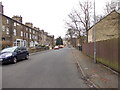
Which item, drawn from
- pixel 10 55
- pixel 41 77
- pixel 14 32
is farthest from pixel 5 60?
pixel 14 32

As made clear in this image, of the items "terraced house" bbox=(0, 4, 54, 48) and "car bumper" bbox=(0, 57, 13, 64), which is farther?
"terraced house" bbox=(0, 4, 54, 48)

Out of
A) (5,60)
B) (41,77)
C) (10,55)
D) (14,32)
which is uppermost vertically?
(14,32)

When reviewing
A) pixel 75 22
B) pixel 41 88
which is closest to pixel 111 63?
pixel 41 88

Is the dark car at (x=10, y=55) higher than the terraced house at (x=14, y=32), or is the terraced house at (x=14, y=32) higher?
the terraced house at (x=14, y=32)

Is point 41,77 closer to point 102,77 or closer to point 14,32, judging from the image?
point 102,77

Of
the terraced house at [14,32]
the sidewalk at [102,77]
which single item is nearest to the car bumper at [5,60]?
the sidewalk at [102,77]

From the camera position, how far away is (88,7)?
41.1 metres

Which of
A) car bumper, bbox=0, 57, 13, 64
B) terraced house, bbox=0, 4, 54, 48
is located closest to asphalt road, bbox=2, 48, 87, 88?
car bumper, bbox=0, 57, 13, 64

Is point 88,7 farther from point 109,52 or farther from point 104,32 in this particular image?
point 109,52

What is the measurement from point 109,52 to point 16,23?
37.5 metres

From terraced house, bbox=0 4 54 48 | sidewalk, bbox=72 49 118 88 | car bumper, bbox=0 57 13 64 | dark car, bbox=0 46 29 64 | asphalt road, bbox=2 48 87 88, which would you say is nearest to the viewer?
sidewalk, bbox=72 49 118 88

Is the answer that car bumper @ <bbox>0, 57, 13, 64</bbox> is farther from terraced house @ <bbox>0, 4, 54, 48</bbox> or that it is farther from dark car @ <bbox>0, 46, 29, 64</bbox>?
terraced house @ <bbox>0, 4, 54, 48</bbox>

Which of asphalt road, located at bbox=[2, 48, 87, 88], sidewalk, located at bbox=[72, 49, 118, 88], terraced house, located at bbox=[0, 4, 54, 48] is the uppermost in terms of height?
terraced house, located at bbox=[0, 4, 54, 48]

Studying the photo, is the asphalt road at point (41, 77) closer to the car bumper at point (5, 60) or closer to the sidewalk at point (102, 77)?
the sidewalk at point (102, 77)
